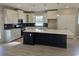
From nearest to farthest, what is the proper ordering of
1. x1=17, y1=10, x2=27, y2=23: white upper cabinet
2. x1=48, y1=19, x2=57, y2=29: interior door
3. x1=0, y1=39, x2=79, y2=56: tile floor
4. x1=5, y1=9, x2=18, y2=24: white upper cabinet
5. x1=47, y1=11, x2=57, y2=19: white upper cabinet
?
1. x1=0, y1=39, x2=79, y2=56: tile floor
2. x1=5, y1=9, x2=18, y2=24: white upper cabinet
3. x1=47, y1=11, x2=57, y2=19: white upper cabinet
4. x1=48, y1=19, x2=57, y2=29: interior door
5. x1=17, y1=10, x2=27, y2=23: white upper cabinet

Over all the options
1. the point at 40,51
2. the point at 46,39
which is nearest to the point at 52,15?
the point at 46,39

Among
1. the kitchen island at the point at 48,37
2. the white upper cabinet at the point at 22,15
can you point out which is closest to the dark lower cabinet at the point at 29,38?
the kitchen island at the point at 48,37

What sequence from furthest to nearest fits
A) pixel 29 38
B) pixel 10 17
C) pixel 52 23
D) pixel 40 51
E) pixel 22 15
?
pixel 22 15
pixel 52 23
pixel 10 17
pixel 29 38
pixel 40 51

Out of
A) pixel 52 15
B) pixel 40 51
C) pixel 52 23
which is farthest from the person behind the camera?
pixel 52 23

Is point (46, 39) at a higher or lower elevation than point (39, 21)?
lower

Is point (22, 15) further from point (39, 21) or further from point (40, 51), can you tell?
point (40, 51)

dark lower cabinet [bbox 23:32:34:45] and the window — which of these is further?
the window

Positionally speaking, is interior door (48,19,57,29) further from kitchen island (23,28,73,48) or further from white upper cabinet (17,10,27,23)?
kitchen island (23,28,73,48)

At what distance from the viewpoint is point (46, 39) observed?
710 centimetres

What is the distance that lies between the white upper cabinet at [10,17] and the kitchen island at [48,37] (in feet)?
6.26

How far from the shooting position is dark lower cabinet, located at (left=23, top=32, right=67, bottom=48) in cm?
Result: 650

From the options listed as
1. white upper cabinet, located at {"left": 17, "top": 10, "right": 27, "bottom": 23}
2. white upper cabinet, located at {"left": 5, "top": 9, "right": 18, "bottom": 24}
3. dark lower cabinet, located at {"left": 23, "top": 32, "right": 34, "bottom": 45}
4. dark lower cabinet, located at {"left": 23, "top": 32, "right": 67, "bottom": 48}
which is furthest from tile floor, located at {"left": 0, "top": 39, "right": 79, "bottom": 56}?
white upper cabinet, located at {"left": 17, "top": 10, "right": 27, "bottom": 23}

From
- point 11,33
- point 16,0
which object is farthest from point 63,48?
point 16,0

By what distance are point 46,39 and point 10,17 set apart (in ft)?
11.0
